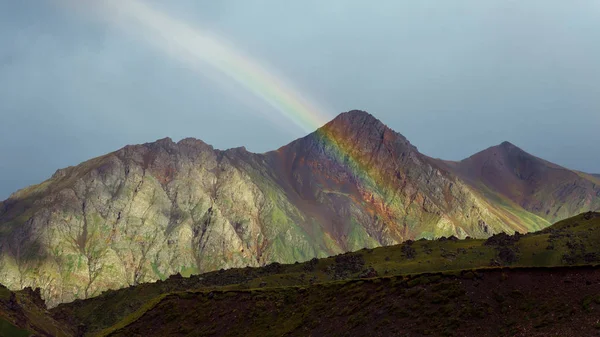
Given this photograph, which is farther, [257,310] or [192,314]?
[192,314]

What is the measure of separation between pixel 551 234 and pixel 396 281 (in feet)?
528

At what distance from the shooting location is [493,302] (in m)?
47.5

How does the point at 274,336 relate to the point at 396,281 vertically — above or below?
below

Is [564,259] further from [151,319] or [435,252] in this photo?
[151,319]

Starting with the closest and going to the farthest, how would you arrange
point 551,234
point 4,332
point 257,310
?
1. point 257,310
2. point 4,332
3. point 551,234

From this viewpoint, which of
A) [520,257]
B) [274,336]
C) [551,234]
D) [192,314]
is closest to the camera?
[274,336]

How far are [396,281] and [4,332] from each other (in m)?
97.7

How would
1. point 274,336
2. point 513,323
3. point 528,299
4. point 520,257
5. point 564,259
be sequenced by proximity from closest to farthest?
point 513,323 < point 528,299 < point 274,336 < point 564,259 < point 520,257

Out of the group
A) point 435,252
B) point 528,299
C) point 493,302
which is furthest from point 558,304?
point 435,252

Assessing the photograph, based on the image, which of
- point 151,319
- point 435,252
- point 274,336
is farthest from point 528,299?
point 435,252

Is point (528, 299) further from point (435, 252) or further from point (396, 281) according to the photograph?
point (435, 252)

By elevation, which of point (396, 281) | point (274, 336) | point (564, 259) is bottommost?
point (564, 259)

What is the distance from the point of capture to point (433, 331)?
4572cm

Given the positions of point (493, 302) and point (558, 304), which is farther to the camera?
point (493, 302)
